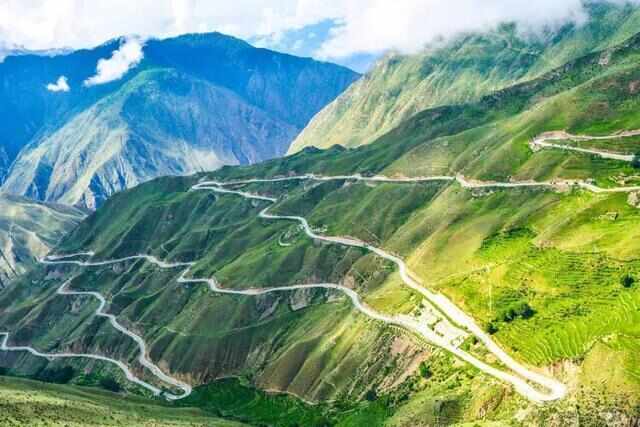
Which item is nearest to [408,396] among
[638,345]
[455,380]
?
[455,380]

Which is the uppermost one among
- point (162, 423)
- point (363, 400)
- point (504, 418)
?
point (504, 418)

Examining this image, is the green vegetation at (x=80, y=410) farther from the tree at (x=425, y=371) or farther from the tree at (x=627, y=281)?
the tree at (x=627, y=281)

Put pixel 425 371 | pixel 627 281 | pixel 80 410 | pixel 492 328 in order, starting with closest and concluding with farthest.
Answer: pixel 627 281
pixel 80 410
pixel 492 328
pixel 425 371

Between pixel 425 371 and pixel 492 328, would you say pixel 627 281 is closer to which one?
pixel 492 328

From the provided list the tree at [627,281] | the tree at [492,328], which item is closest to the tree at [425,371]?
the tree at [492,328]

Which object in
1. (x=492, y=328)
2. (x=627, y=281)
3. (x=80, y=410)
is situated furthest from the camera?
(x=492, y=328)

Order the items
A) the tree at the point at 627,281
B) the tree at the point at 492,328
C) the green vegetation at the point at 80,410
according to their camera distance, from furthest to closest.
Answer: the tree at the point at 492,328, the tree at the point at 627,281, the green vegetation at the point at 80,410

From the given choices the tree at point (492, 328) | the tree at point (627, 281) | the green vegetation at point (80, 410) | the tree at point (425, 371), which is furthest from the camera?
the tree at point (425, 371)

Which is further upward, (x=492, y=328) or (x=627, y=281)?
(x=627, y=281)

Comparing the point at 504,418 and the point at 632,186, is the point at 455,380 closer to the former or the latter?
the point at 504,418

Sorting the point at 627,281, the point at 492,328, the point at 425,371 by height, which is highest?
the point at 627,281

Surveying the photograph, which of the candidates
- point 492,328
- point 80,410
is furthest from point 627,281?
point 80,410
